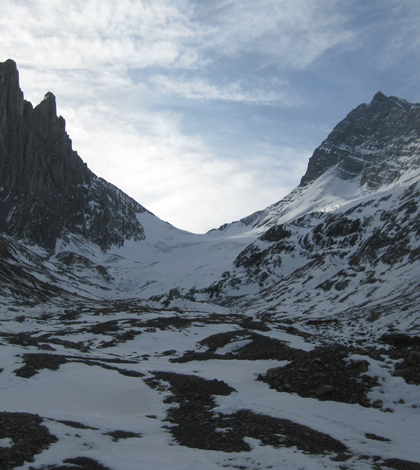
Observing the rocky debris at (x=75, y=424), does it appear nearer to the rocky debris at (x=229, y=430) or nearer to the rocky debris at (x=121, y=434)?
the rocky debris at (x=121, y=434)

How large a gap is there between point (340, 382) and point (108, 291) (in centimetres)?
15513

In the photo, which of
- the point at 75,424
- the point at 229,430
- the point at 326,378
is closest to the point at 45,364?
the point at 75,424

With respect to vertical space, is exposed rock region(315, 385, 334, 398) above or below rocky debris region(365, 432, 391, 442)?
above

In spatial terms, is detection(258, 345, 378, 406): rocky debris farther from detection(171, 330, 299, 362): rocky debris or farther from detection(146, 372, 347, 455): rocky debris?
detection(171, 330, 299, 362): rocky debris

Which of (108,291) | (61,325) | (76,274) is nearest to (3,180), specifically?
(76,274)

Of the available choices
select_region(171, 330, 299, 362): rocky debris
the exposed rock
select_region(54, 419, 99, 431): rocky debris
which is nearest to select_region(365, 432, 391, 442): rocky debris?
the exposed rock

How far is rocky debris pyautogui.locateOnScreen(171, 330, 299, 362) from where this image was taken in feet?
94.4

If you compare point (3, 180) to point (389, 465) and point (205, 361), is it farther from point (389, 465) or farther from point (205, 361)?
point (389, 465)

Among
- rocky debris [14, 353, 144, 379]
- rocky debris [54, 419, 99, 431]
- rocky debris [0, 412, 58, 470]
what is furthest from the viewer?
rocky debris [14, 353, 144, 379]

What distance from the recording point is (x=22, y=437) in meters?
11.5

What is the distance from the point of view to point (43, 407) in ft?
51.2

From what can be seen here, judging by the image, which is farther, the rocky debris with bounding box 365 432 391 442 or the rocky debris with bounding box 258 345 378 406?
the rocky debris with bounding box 258 345 378 406

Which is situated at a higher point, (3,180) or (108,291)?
(3,180)

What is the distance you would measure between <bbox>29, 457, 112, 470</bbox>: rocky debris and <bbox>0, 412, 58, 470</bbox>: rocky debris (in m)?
0.68
